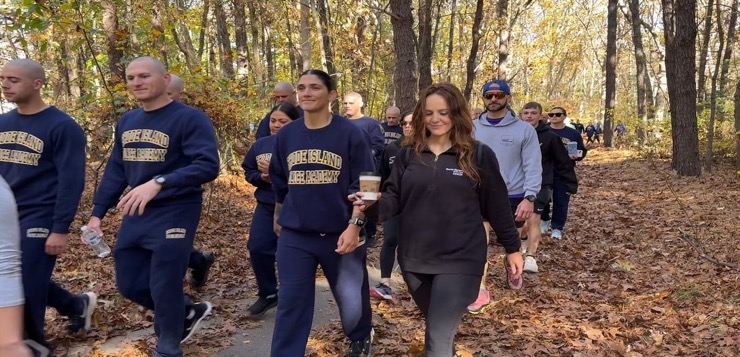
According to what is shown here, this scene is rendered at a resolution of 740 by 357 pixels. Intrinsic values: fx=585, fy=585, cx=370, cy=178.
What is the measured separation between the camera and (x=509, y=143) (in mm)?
5785

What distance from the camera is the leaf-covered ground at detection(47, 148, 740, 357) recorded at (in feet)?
16.3

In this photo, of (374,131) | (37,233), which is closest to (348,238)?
(37,233)

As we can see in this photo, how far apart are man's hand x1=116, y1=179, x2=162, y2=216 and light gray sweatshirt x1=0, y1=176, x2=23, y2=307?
5.43 feet

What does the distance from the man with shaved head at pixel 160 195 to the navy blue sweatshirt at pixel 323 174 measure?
1.92ft

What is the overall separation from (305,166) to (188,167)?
78 cm

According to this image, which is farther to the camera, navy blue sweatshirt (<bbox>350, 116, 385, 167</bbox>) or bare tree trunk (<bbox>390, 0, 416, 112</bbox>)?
bare tree trunk (<bbox>390, 0, 416, 112</bbox>)

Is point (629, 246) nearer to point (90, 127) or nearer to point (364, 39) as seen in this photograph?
point (90, 127)

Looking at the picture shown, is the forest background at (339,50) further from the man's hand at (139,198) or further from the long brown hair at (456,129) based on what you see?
the long brown hair at (456,129)

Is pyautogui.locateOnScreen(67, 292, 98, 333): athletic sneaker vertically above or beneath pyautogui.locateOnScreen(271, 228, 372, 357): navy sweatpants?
beneath

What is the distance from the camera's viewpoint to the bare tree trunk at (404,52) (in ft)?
37.0

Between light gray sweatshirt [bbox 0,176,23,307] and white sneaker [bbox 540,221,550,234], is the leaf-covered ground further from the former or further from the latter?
light gray sweatshirt [bbox 0,176,23,307]

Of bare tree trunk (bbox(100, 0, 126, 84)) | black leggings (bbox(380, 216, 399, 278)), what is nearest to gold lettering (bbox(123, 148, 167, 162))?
black leggings (bbox(380, 216, 399, 278))

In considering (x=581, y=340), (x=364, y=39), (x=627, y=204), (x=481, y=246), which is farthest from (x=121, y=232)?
(x=364, y=39)

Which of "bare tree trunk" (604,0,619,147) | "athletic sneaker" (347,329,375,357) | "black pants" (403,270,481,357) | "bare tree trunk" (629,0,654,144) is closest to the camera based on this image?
"black pants" (403,270,481,357)
